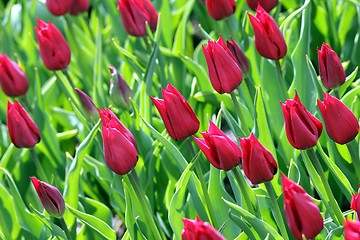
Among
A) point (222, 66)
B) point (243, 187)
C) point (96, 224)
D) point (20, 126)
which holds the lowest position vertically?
point (96, 224)

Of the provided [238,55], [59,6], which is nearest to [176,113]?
[238,55]

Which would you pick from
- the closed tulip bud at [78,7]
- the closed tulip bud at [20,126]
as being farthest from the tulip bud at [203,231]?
the closed tulip bud at [78,7]

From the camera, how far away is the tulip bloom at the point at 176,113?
1.60m

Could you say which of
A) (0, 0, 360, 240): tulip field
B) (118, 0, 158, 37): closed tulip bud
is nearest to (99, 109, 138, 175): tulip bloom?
(0, 0, 360, 240): tulip field

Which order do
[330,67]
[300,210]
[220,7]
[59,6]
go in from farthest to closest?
[59,6], [220,7], [330,67], [300,210]

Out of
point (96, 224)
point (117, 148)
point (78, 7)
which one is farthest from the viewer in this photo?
point (78, 7)

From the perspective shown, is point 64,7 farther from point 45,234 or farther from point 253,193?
point 253,193

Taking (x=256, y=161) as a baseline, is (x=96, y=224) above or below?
below

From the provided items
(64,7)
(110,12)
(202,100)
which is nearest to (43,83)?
(110,12)

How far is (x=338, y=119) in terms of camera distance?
153 cm

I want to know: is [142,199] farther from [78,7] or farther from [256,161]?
[78,7]

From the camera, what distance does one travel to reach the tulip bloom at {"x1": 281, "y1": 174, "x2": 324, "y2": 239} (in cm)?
133

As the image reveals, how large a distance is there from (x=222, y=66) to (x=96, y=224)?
0.47 m

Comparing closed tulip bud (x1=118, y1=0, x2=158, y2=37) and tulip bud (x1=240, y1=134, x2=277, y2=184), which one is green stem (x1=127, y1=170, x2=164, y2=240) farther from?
closed tulip bud (x1=118, y1=0, x2=158, y2=37)
